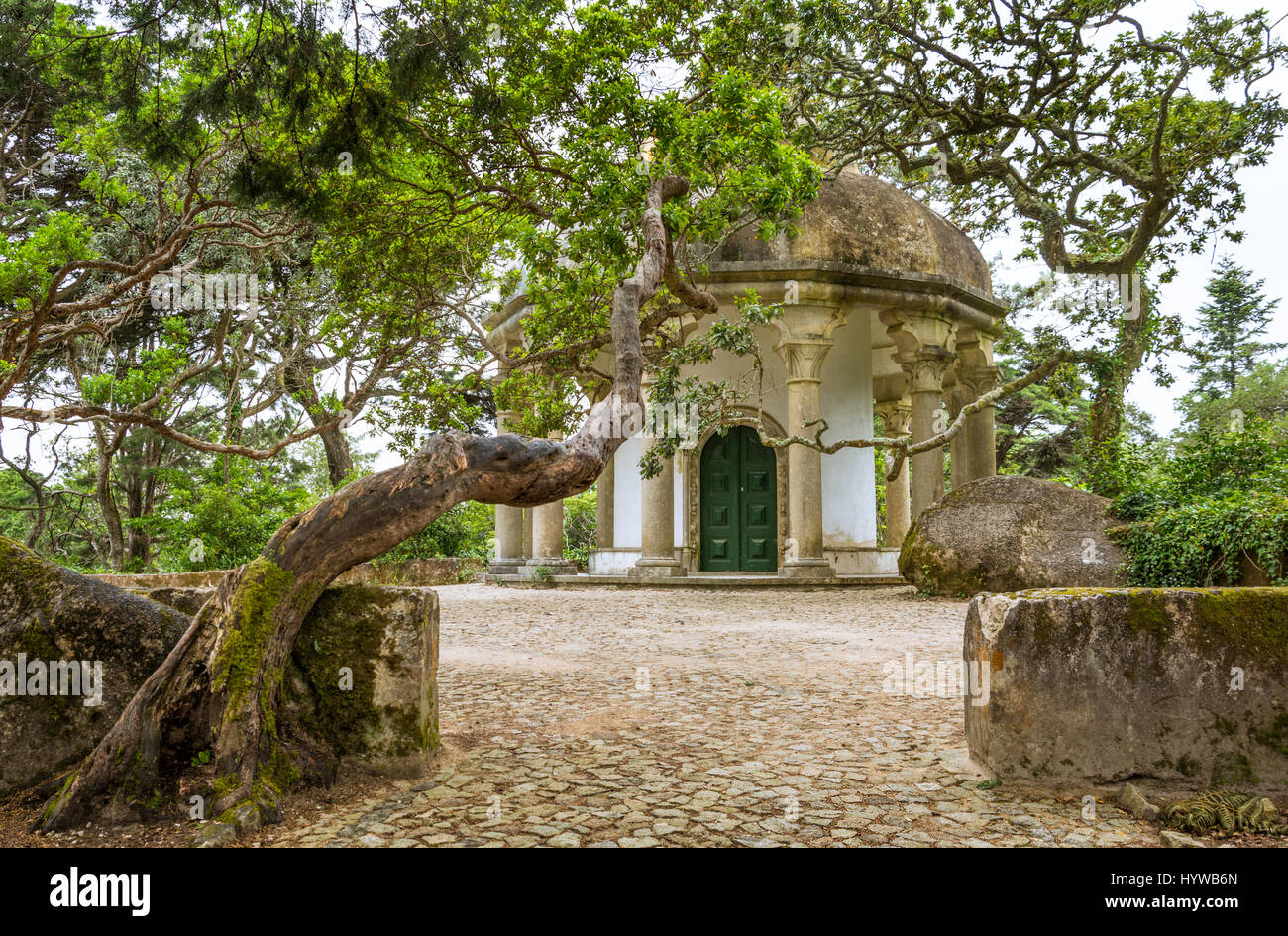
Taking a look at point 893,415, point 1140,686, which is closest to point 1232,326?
point 893,415

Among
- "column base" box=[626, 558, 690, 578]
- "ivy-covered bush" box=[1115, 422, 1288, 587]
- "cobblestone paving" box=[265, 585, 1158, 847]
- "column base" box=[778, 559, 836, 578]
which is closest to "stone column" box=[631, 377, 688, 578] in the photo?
"column base" box=[626, 558, 690, 578]

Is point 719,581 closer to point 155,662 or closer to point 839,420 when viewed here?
point 839,420

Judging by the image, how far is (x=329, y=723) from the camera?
151 inches

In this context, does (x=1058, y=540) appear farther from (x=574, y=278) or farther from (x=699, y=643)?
(x=574, y=278)

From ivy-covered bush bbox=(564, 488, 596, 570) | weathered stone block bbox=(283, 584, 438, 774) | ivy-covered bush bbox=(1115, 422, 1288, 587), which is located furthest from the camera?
ivy-covered bush bbox=(564, 488, 596, 570)

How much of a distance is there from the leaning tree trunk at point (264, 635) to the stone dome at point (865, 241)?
11.0m

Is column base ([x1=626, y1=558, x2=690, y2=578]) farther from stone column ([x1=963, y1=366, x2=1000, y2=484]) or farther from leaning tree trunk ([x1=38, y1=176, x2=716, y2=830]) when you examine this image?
leaning tree trunk ([x1=38, y1=176, x2=716, y2=830])

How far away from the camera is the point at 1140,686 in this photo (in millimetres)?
3539

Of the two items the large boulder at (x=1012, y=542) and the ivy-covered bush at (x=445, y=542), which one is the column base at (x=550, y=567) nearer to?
the ivy-covered bush at (x=445, y=542)

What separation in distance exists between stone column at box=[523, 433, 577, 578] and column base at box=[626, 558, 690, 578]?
1423mm

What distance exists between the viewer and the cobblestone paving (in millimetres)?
3186

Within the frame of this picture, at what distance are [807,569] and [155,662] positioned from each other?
39.6 feet
